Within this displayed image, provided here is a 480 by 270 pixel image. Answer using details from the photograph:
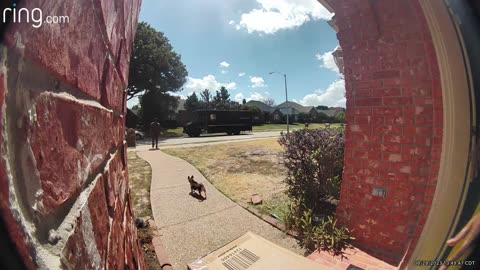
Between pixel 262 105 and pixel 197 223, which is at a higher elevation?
pixel 262 105

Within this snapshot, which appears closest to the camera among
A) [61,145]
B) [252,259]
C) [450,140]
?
[61,145]

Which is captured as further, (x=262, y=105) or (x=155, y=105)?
(x=262, y=105)

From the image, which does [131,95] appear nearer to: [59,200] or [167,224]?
[167,224]

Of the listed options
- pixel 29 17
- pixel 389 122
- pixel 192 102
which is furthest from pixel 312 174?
pixel 192 102

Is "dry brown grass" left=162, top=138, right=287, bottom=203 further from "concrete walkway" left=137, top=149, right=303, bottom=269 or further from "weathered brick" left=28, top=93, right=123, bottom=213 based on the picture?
"weathered brick" left=28, top=93, right=123, bottom=213

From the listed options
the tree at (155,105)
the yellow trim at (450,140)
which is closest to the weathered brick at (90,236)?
the yellow trim at (450,140)

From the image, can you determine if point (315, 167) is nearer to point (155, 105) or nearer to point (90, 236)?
point (90, 236)

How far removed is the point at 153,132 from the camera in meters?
18.0

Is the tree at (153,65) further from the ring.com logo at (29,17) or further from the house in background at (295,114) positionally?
the house in background at (295,114)

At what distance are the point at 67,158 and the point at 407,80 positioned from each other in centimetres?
387

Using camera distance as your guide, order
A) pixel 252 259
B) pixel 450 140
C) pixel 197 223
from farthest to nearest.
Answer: pixel 197 223, pixel 252 259, pixel 450 140

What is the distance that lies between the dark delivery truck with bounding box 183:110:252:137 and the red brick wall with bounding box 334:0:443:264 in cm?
2557

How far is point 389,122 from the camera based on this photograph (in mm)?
3557

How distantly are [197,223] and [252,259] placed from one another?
3.53 m
